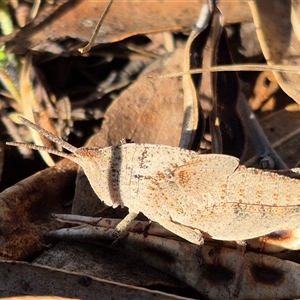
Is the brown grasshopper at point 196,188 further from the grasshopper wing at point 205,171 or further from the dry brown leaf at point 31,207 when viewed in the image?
the dry brown leaf at point 31,207

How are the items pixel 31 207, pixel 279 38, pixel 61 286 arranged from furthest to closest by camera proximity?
pixel 279 38 → pixel 31 207 → pixel 61 286

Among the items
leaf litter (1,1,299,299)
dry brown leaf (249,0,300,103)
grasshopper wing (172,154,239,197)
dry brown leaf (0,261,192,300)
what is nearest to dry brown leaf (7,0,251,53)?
leaf litter (1,1,299,299)

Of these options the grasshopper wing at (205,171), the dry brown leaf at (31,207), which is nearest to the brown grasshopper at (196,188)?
the grasshopper wing at (205,171)

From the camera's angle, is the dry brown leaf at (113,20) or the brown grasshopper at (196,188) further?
the dry brown leaf at (113,20)

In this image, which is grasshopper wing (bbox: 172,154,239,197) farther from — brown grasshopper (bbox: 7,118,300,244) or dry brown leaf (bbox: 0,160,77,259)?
dry brown leaf (bbox: 0,160,77,259)

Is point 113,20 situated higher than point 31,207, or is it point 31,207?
point 113,20

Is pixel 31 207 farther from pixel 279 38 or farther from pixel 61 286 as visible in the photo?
pixel 279 38

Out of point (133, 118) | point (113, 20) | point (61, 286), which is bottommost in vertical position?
point (61, 286)

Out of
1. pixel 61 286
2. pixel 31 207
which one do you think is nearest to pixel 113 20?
pixel 31 207
